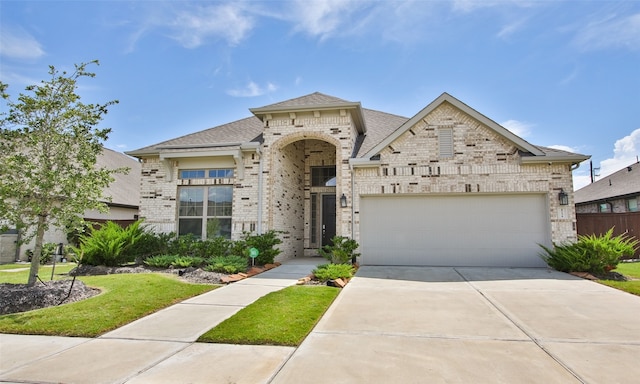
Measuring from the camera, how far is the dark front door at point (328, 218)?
13.8 metres

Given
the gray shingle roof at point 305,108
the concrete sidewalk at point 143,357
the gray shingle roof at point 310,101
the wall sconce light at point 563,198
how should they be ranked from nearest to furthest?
the concrete sidewalk at point 143,357, the wall sconce light at point 563,198, the gray shingle roof at point 305,108, the gray shingle roof at point 310,101

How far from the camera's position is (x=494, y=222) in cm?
1054

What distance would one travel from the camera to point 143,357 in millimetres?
3670

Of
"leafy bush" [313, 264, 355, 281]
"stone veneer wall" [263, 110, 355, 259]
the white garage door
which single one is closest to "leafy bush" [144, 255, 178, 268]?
"stone veneer wall" [263, 110, 355, 259]

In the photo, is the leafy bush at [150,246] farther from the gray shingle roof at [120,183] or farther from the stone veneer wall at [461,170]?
the gray shingle roof at [120,183]

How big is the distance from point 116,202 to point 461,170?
1541cm

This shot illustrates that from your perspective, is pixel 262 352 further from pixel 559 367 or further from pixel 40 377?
pixel 559 367

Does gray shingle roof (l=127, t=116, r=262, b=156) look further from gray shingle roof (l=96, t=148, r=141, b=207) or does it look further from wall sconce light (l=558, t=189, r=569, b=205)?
wall sconce light (l=558, t=189, r=569, b=205)

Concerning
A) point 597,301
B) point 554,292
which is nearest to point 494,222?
point 554,292

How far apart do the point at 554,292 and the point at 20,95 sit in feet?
34.8

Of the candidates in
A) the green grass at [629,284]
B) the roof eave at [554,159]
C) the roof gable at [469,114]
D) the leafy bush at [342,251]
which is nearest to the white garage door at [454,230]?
the leafy bush at [342,251]

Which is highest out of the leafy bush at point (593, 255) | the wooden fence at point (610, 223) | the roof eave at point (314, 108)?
the roof eave at point (314, 108)

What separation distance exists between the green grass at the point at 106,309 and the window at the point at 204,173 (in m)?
4.92

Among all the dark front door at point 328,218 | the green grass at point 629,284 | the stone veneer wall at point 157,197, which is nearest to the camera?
the green grass at point 629,284
